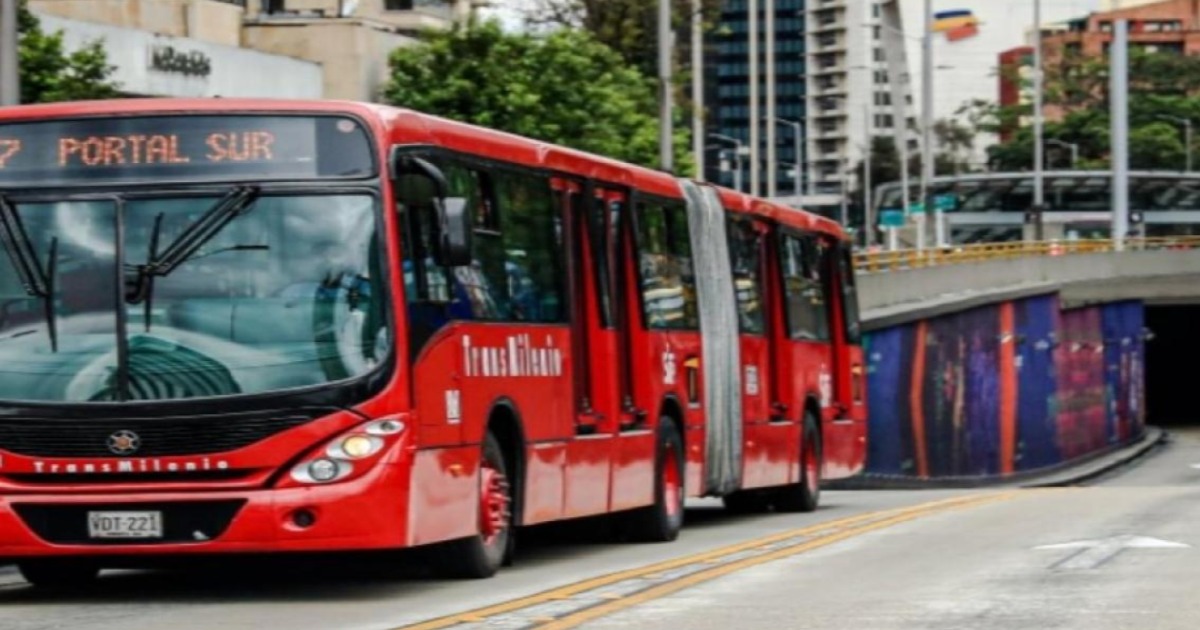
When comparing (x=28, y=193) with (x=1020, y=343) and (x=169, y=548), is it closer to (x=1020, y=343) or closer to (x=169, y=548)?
(x=169, y=548)

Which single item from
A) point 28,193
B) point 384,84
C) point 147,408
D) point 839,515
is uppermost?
point 384,84

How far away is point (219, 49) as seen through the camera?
61562 mm

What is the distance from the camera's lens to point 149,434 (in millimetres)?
14812

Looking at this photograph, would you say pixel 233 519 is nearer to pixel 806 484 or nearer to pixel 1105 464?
pixel 806 484

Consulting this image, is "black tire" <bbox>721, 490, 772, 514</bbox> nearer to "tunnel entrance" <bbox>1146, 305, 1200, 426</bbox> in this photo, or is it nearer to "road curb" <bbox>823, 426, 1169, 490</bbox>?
"road curb" <bbox>823, 426, 1169, 490</bbox>

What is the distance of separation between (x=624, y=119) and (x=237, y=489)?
1910 inches

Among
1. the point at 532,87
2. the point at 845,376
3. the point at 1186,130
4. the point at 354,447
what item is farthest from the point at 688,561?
the point at 1186,130

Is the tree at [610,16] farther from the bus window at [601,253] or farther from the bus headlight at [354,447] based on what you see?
the bus headlight at [354,447]

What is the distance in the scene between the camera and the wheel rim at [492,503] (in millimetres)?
16641

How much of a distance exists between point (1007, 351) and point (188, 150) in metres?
49.2

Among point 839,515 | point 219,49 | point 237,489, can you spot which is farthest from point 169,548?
point 219,49

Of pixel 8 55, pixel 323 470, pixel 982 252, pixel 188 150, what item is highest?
pixel 8 55

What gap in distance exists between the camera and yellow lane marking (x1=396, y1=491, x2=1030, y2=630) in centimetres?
1347

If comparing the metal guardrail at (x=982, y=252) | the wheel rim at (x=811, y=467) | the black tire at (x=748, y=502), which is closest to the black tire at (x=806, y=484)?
the wheel rim at (x=811, y=467)
